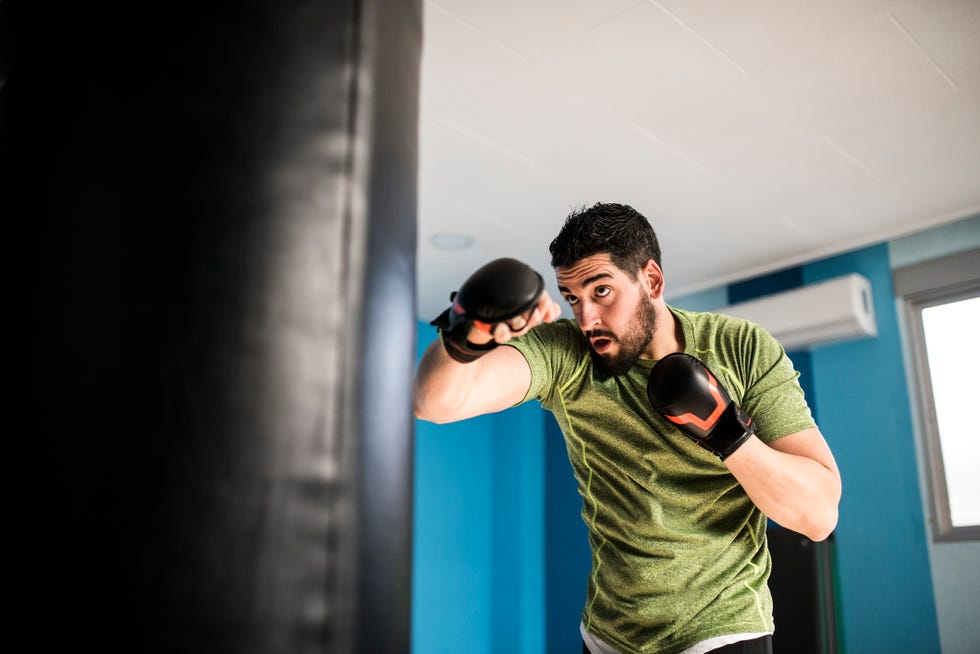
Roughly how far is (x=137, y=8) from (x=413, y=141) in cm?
29

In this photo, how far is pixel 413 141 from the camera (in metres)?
0.84

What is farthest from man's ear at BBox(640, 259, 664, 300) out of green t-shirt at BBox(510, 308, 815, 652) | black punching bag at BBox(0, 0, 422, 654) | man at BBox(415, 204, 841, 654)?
black punching bag at BBox(0, 0, 422, 654)

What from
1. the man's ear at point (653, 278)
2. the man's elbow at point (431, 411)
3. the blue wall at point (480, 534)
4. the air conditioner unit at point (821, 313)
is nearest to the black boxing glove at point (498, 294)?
the man's elbow at point (431, 411)

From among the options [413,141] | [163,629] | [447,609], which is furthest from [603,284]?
[447,609]

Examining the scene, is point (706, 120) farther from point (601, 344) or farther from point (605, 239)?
point (601, 344)

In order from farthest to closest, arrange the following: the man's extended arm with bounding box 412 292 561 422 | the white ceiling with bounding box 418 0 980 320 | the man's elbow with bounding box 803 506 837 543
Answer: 1. the white ceiling with bounding box 418 0 980 320
2. the man's elbow with bounding box 803 506 837 543
3. the man's extended arm with bounding box 412 292 561 422

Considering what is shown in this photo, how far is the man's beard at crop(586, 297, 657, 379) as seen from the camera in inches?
68.2

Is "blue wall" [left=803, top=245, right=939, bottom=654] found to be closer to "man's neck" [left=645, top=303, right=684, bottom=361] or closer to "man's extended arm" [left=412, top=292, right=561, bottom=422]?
"man's neck" [left=645, top=303, right=684, bottom=361]

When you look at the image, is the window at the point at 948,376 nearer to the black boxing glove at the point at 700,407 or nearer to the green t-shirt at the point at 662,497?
the green t-shirt at the point at 662,497

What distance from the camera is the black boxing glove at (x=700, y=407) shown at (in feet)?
4.78

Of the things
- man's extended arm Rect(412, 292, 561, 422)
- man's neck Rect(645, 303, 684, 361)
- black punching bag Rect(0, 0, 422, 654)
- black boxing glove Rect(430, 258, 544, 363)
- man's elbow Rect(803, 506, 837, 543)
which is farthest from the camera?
man's neck Rect(645, 303, 684, 361)

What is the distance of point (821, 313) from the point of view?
14.0 feet

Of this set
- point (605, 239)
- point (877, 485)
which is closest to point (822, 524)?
point (605, 239)

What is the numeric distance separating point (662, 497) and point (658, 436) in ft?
0.42
